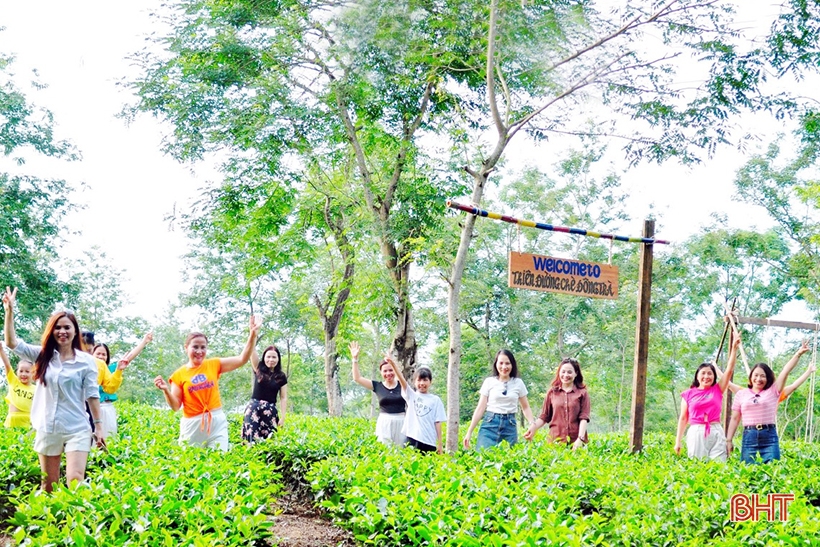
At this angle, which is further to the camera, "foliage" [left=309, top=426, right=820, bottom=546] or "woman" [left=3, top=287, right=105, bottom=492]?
"woman" [left=3, top=287, right=105, bottom=492]

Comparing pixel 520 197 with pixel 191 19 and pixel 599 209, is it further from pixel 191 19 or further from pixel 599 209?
pixel 191 19

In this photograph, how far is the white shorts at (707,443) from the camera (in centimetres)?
892

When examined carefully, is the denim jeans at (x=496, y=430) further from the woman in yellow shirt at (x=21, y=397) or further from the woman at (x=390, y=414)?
the woman in yellow shirt at (x=21, y=397)

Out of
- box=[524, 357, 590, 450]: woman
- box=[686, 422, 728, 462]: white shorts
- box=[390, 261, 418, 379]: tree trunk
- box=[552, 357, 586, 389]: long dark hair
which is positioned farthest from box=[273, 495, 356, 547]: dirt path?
box=[390, 261, 418, 379]: tree trunk

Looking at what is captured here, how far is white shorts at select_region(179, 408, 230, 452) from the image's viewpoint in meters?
7.32

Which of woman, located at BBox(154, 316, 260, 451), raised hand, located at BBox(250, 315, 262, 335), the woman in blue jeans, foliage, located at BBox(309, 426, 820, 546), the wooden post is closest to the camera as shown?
foliage, located at BBox(309, 426, 820, 546)

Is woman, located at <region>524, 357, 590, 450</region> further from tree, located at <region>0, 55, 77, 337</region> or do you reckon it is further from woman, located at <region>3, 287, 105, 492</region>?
tree, located at <region>0, 55, 77, 337</region>

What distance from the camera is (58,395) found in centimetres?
577

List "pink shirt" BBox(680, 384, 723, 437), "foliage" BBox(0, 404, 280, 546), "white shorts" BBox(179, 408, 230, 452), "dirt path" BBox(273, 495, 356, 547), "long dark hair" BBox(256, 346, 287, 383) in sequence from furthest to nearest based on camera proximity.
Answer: "long dark hair" BBox(256, 346, 287, 383)
"pink shirt" BBox(680, 384, 723, 437)
"white shorts" BBox(179, 408, 230, 452)
"dirt path" BBox(273, 495, 356, 547)
"foliage" BBox(0, 404, 280, 546)

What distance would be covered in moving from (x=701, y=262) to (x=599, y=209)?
393cm

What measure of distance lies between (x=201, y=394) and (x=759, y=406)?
18.6 ft

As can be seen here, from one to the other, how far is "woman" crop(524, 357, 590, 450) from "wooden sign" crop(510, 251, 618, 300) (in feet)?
2.73

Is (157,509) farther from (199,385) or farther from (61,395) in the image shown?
(199,385)

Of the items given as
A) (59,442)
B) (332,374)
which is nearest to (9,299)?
(59,442)
